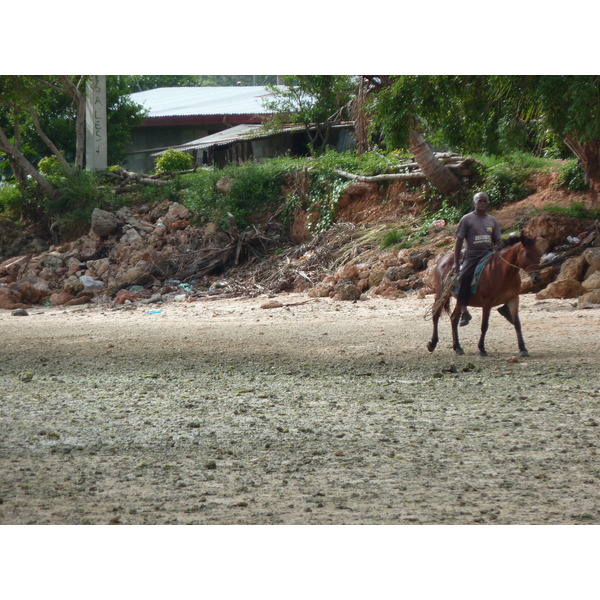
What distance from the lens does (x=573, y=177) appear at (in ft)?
46.8

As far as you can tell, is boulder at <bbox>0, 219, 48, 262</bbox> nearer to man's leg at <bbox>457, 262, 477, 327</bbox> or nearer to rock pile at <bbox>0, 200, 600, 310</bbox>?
rock pile at <bbox>0, 200, 600, 310</bbox>

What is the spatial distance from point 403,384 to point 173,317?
21.8ft

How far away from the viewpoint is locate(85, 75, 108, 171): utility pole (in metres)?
21.9

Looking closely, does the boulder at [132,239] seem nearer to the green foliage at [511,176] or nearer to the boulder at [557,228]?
the green foliage at [511,176]

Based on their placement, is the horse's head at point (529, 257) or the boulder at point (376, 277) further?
the boulder at point (376, 277)

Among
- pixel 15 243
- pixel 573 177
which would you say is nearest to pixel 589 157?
pixel 573 177

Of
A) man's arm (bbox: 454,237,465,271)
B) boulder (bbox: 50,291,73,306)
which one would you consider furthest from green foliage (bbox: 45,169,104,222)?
man's arm (bbox: 454,237,465,271)

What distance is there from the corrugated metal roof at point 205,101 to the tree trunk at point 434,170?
8983 mm

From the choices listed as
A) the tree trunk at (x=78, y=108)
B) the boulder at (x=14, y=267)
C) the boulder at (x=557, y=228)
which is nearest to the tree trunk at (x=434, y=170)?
the boulder at (x=557, y=228)

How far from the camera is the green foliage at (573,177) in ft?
46.2

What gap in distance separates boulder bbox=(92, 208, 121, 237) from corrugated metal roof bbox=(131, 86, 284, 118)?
22.4ft

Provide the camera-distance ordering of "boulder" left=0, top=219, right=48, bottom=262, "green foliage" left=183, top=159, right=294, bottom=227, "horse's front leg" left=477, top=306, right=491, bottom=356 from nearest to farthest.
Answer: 1. "horse's front leg" left=477, top=306, right=491, bottom=356
2. "green foliage" left=183, top=159, right=294, bottom=227
3. "boulder" left=0, top=219, right=48, bottom=262

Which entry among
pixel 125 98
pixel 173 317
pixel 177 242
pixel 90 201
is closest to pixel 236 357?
pixel 173 317

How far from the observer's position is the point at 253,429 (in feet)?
20.0
